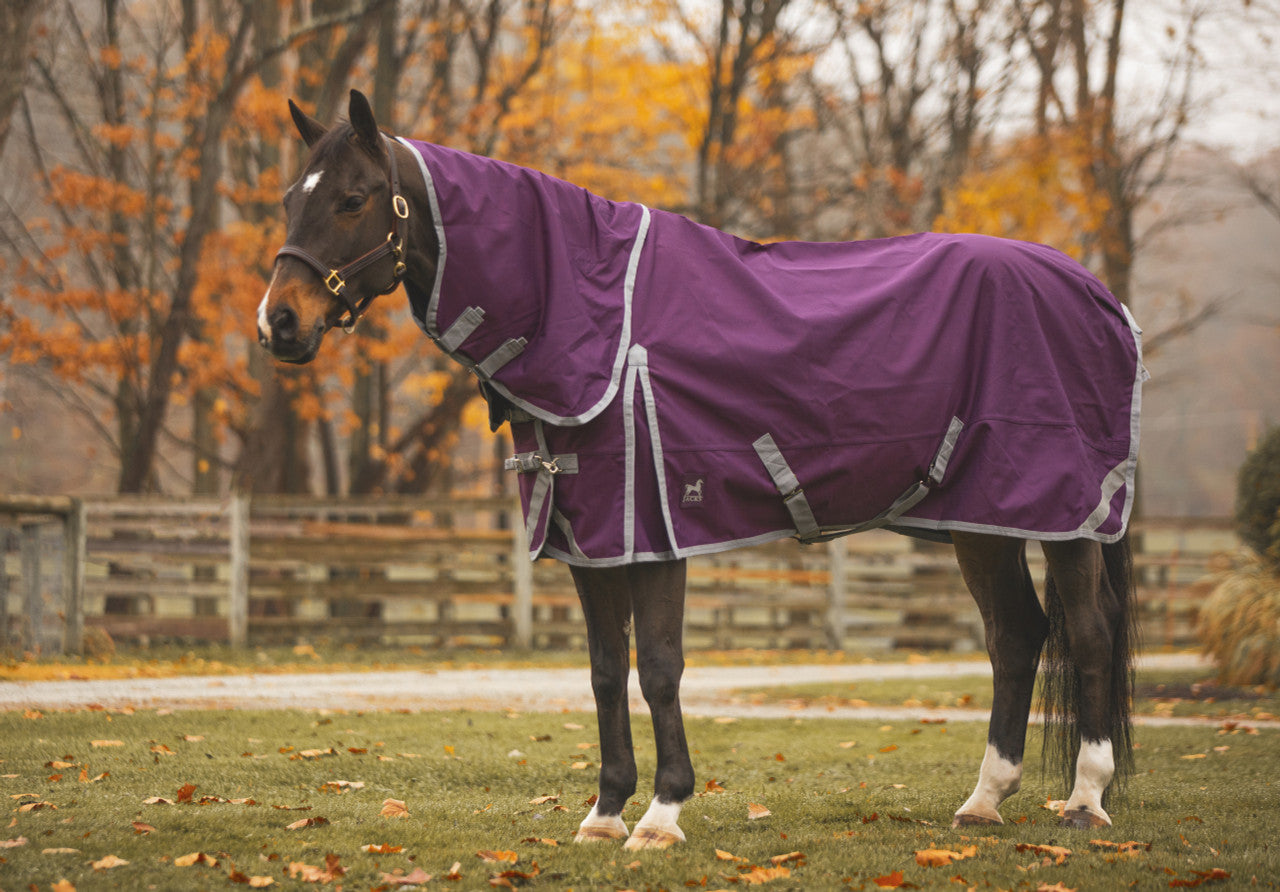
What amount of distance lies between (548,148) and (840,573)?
696 centimetres

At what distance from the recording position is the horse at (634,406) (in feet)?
12.9

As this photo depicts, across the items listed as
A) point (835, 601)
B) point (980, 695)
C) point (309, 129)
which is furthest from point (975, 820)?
point (835, 601)

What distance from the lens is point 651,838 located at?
3.97 meters

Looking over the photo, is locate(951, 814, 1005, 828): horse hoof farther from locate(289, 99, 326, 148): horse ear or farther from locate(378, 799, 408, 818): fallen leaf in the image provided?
locate(289, 99, 326, 148): horse ear

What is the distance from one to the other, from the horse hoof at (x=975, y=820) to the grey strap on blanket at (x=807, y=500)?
1156mm

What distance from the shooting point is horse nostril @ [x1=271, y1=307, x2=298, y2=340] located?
12.3ft

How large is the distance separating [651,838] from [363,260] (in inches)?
84.3

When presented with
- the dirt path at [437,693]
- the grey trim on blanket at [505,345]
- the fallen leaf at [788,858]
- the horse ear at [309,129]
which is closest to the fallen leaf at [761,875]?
the fallen leaf at [788,858]

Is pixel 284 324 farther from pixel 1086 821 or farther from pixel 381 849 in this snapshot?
pixel 1086 821

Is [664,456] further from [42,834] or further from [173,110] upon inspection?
[173,110]

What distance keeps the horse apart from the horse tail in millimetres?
16

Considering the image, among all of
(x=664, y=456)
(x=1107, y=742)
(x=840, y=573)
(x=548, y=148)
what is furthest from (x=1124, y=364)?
(x=548, y=148)

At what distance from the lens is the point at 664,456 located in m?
4.02

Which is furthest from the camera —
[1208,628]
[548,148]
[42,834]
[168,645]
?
[548,148]
